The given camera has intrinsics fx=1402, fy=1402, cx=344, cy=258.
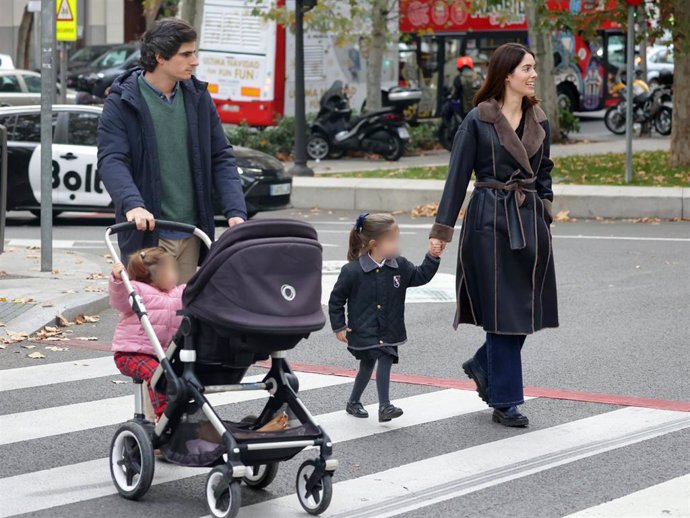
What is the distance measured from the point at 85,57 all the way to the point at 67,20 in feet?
73.2

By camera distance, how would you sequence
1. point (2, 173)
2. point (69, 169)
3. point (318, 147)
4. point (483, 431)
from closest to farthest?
point (483, 431) < point (2, 173) < point (69, 169) < point (318, 147)

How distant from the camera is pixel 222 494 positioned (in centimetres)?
540

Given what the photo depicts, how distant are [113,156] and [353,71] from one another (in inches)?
969

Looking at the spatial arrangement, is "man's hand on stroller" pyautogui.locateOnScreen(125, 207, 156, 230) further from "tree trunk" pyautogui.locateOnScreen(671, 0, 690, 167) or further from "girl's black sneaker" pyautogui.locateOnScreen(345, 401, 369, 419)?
"tree trunk" pyautogui.locateOnScreen(671, 0, 690, 167)

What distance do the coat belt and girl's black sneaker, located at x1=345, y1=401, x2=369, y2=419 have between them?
45.3 inches

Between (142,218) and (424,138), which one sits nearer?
(142,218)

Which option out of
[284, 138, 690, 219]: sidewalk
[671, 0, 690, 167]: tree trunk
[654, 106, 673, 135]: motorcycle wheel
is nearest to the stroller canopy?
[284, 138, 690, 219]: sidewalk

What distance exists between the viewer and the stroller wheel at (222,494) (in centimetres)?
525

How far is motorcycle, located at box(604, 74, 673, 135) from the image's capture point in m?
28.2

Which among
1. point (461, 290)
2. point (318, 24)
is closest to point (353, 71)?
point (318, 24)

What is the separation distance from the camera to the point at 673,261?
1310 cm

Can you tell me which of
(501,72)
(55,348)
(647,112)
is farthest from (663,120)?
(501,72)

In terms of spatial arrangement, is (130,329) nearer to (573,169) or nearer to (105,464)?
(105,464)

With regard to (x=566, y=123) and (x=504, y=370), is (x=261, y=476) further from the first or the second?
(x=566, y=123)
